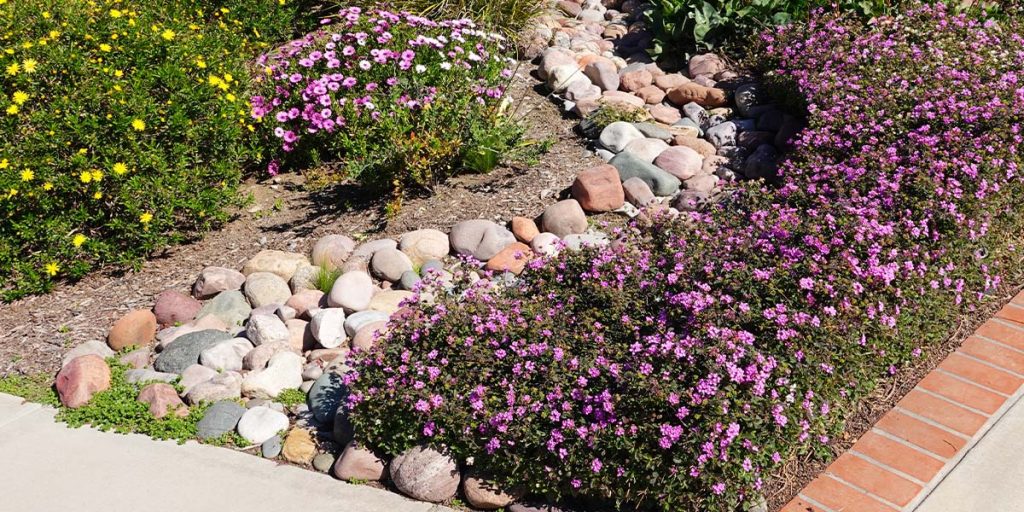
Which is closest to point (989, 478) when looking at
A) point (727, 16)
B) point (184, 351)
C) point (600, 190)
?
point (600, 190)

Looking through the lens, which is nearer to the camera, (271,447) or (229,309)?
(271,447)

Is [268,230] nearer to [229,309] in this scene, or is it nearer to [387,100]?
[229,309]

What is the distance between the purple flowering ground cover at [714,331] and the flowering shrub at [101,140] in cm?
216

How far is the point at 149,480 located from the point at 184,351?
3.00ft

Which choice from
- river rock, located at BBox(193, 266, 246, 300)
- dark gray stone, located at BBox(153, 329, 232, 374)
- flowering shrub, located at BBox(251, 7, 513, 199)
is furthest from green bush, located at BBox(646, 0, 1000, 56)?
dark gray stone, located at BBox(153, 329, 232, 374)

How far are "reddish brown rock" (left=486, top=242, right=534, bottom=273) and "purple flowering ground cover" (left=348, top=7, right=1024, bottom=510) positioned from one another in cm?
57

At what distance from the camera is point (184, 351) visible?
4.16 meters

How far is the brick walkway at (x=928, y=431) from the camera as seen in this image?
10.3 ft

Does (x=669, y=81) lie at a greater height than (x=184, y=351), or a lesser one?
greater

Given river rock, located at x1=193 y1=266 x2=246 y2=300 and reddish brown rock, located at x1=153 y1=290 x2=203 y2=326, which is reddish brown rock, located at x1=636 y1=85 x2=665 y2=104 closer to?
river rock, located at x1=193 y1=266 x2=246 y2=300

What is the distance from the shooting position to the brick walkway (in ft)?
10.3

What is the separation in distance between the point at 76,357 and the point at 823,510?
3365 mm

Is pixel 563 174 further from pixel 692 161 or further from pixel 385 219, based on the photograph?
pixel 385 219

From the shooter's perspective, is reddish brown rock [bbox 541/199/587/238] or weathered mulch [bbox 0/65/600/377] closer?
weathered mulch [bbox 0/65/600/377]
